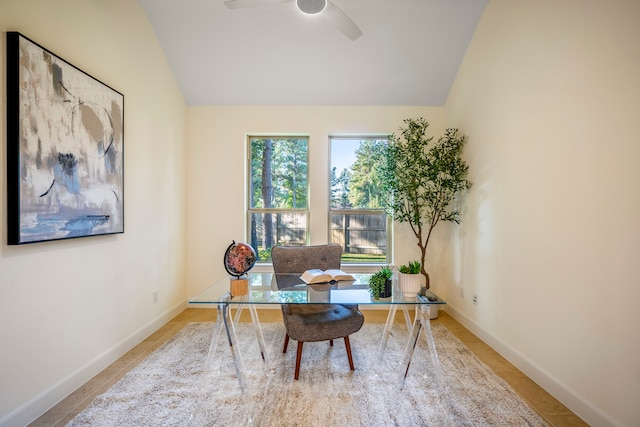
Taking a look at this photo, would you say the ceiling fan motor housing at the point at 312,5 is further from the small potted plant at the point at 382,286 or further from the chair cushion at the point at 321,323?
the chair cushion at the point at 321,323

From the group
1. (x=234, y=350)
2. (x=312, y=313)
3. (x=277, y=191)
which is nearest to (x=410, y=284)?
(x=312, y=313)

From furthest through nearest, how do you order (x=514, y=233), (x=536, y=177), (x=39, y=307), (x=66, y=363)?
1. (x=514, y=233)
2. (x=536, y=177)
3. (x=66, y=363)
4. (x=39, y=307)

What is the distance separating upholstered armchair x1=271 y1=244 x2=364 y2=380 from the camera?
2.18 metres

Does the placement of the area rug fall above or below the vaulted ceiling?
below

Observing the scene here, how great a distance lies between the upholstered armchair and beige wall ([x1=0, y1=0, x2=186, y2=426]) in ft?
4.42

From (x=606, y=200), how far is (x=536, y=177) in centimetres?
61

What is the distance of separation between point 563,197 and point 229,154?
343cm

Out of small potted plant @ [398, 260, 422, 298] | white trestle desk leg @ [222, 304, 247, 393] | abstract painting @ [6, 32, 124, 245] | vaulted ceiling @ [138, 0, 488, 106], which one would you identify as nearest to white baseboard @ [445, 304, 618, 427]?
small potted plant @ [398, 260, 422, 298]

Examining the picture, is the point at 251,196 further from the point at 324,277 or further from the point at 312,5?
the point at 312,5

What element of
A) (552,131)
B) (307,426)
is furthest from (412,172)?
(307,426)

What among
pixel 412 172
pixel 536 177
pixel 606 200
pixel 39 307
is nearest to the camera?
pixel 606 200

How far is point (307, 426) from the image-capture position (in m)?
1.71

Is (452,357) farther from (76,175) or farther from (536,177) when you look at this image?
(76,175)

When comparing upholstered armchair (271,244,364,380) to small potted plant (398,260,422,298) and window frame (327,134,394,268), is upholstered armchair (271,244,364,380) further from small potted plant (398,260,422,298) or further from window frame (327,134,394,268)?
window frame (327,134,394,268)
